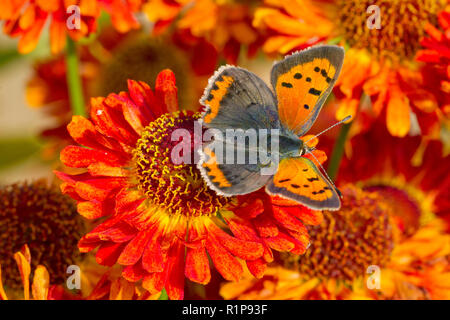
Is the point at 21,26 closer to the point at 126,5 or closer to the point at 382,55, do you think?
the point at 126,5

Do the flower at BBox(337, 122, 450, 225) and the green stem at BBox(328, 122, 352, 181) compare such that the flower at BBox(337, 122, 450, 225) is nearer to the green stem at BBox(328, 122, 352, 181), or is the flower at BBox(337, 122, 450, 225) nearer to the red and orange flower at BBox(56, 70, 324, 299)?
the green stem at BBox(328, 122, 352, 181)

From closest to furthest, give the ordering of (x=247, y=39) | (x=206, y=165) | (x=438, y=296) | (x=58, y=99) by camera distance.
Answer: (x=206, y=165) → (x=438, y=296) → (x=247, y=39) → (x=58, y=99)

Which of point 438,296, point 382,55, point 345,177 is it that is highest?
point 382,55

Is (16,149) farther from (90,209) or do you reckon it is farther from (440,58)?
(440,58)

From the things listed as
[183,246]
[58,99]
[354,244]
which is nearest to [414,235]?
[354,244]

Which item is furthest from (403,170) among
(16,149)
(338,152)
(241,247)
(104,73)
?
(16,149)

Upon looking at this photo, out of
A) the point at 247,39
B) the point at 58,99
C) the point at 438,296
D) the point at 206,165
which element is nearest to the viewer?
the point at 206,165

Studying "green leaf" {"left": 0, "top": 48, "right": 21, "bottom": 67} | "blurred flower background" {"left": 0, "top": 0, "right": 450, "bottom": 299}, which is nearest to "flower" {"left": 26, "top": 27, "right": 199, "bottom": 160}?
"blurred flower background" {"left": 0, "top": 0, "right": 450, "bottom": 299}
